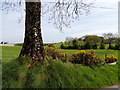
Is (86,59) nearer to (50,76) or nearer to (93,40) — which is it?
(50,76)

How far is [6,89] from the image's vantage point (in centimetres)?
488

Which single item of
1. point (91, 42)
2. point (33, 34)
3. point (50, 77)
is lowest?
point (50, 77)

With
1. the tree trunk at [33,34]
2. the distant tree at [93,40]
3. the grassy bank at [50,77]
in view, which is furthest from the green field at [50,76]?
the distant tree at [93,40]

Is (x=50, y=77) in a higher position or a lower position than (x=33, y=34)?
lower

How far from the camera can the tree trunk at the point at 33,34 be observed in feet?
19.0

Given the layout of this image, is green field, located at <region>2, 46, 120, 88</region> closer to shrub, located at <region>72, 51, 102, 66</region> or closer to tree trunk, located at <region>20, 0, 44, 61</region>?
tree trunk, located at <region>20, 0, 44, 61</region>

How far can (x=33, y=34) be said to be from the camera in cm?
585

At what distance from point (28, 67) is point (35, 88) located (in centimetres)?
75

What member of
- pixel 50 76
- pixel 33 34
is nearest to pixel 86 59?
pixel 33 34

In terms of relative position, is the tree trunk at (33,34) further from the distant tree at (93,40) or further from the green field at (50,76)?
the distant tree at (93,40)

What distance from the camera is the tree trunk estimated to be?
227 inches

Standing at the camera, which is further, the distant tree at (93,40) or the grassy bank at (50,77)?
the distant tree at (93,40)

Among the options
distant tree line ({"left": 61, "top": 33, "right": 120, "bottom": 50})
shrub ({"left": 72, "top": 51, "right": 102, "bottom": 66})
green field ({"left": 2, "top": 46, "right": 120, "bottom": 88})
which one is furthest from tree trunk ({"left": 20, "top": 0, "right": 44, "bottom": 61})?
distant tree line ({"left": 61, "top": 33, "right": 120, "bottom": 50})

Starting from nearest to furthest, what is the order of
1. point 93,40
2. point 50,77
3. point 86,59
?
point 50,77
point 86,59
point 93,40
